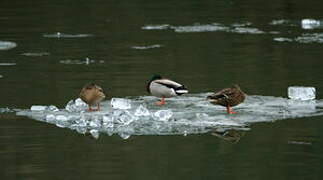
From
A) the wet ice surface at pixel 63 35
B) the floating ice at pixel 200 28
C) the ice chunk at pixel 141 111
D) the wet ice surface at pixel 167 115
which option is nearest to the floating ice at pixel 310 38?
the floating ice at pixel 200 28

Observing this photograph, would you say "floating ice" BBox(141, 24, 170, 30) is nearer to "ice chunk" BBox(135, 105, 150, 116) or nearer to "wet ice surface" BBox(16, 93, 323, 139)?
"wet ice surface" BBox(16, 93, 323, 139)

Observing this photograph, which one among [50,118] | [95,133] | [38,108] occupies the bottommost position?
[95,133]

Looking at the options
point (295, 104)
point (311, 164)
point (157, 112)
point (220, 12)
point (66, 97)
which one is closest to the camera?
point (311, 164)

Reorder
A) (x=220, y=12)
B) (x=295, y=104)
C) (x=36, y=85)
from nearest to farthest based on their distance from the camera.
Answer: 1. (x=295, y=104)
2. (x=36, y=85)
3. (x=220, y=12)

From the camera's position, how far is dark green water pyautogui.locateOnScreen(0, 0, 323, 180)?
1052 cm

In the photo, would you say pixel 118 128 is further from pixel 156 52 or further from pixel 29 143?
pixel 156 52

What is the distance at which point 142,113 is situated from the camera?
43.6 feet

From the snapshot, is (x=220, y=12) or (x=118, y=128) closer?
(x=118, y=128)

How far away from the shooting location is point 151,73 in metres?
17.9

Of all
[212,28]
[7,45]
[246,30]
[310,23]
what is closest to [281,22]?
[310,23]

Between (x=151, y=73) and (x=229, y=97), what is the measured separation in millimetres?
4710

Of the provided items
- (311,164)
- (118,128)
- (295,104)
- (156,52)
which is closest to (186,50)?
(156,52)

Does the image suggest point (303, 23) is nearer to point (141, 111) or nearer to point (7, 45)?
point (7, 45)

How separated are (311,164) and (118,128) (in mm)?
3086
